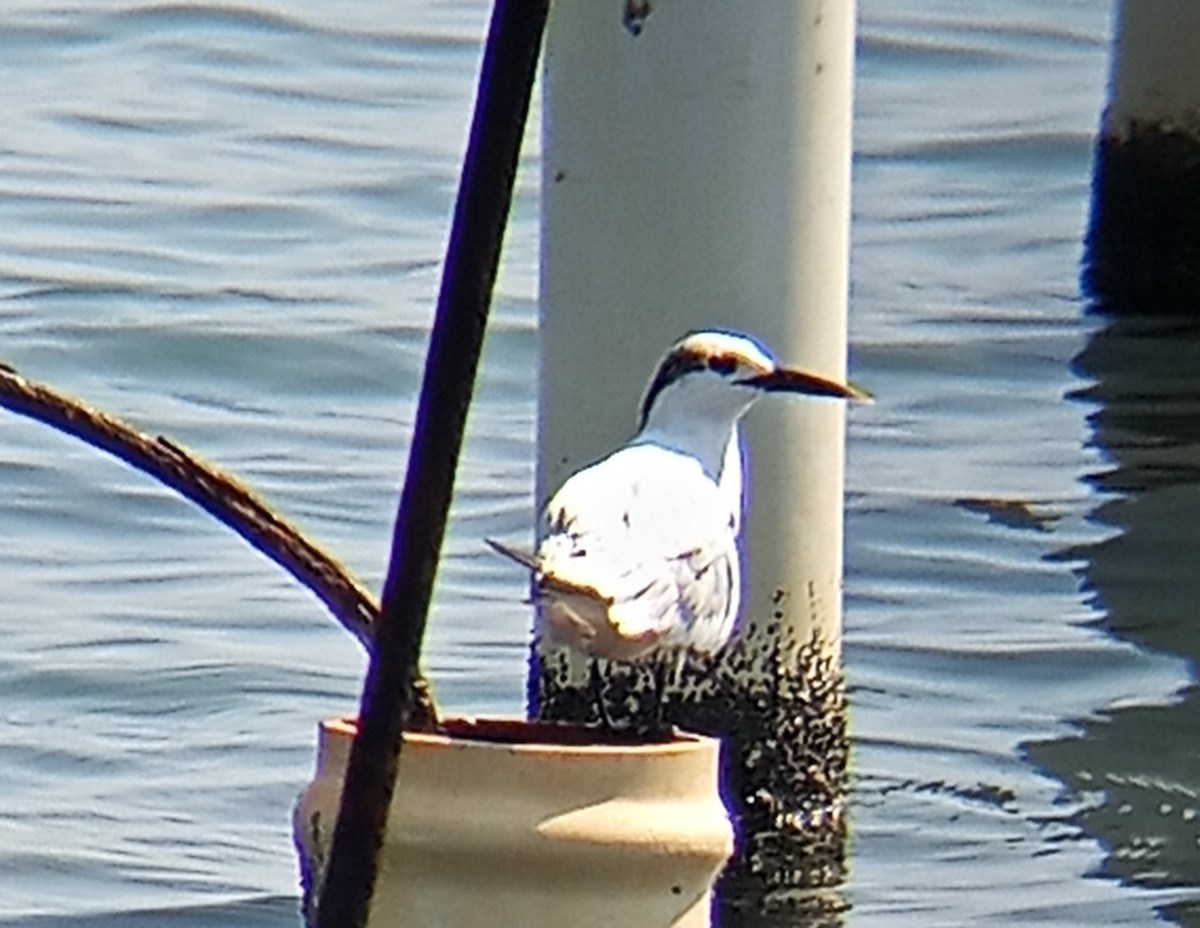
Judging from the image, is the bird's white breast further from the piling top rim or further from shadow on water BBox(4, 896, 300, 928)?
shadow on water BBox(4, 896, 300, 928)

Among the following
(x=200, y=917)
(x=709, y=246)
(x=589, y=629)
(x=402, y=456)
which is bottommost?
(x=200, y=917)

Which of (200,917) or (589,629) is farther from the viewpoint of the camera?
(200,917)

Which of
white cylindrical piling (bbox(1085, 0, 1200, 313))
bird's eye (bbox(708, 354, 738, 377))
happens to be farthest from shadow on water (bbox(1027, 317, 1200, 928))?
bird's eye (bbox(708, 354, 738, 377))

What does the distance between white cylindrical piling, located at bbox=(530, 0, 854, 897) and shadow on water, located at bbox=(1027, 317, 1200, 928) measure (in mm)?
925

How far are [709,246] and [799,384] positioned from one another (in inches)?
13.9

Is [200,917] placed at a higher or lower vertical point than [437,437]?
lower

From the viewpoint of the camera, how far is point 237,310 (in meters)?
9.92

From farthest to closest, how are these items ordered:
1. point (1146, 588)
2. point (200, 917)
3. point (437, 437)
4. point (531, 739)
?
point (1146, 588)
point (200, 917)
point (531, 739)
point (437, 437)

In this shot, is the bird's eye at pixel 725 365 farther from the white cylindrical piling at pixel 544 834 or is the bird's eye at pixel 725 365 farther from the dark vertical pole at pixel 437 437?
the dark vertical pole at pixel 437 437

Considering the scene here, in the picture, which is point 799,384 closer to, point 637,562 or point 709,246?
point 709,246

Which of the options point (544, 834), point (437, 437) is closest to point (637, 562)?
point (544, 834)

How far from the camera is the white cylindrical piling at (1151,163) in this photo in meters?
9.57

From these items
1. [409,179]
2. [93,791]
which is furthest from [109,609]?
[409,179]

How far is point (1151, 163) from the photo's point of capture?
32.0 feet
